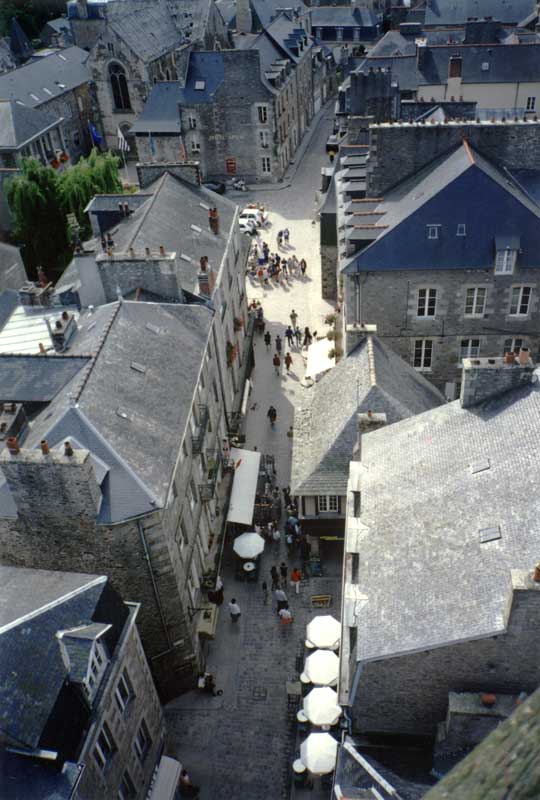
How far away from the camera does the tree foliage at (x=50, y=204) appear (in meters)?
46.7

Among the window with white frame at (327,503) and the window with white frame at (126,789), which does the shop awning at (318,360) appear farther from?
the window with white frame at (126,789)

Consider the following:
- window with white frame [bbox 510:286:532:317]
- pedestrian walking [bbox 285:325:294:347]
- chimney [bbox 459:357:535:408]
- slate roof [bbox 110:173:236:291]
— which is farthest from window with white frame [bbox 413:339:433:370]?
chimney [bbox 459:357:535:408]

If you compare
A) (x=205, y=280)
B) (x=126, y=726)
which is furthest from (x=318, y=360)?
(x=126, y=726)

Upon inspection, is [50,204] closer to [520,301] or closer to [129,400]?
[129,400]

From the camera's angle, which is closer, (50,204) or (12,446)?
(12,446)

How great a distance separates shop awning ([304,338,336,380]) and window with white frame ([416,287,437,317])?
19.6ft

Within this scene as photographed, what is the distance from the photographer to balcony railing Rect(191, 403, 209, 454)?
85.5 feet

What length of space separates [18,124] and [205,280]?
41008 millimetres

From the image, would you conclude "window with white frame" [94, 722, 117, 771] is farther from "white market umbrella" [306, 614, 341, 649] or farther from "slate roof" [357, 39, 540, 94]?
"slate roof" [357, 39, 540, 94]

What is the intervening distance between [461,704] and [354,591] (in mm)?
3690

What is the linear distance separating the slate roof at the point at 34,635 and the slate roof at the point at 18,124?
172 feet

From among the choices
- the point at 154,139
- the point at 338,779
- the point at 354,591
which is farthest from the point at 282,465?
the point at 154,139

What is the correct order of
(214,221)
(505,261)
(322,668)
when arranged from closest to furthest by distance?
(322,668), (505,261), (214,221)

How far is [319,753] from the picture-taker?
863 inches
